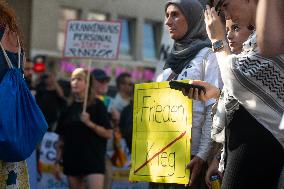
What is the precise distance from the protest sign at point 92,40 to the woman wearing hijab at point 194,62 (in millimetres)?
5597

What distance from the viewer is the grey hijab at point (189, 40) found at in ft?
16.4

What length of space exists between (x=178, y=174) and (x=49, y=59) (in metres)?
20.8

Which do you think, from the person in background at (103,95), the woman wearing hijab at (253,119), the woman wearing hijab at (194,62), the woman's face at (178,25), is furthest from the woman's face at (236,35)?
the person in background at (103,95)

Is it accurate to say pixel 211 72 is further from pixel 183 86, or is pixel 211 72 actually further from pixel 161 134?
pixel 183 86

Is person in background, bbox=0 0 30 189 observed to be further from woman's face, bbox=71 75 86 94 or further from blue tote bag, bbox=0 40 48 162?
woman's face, bbox=71 75 86 94

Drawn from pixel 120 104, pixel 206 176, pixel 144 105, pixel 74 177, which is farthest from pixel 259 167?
pixel 120 104

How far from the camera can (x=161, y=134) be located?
4852 mm

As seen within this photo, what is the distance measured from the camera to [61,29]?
2619cm

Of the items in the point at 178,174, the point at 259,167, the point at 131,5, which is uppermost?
the point at 131,5

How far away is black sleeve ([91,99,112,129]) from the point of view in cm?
895

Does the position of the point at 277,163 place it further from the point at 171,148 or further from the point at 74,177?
the point at 74,177

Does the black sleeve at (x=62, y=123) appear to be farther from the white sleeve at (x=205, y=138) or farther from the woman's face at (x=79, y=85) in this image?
the white sleeve at (x=205, y=138)

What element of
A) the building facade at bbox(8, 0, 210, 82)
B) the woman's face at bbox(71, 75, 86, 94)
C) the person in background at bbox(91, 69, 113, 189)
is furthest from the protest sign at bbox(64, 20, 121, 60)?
the building facade at bbox(8, 0, 210, 82)

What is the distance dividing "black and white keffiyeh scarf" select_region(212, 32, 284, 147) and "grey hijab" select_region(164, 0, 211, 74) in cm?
159
